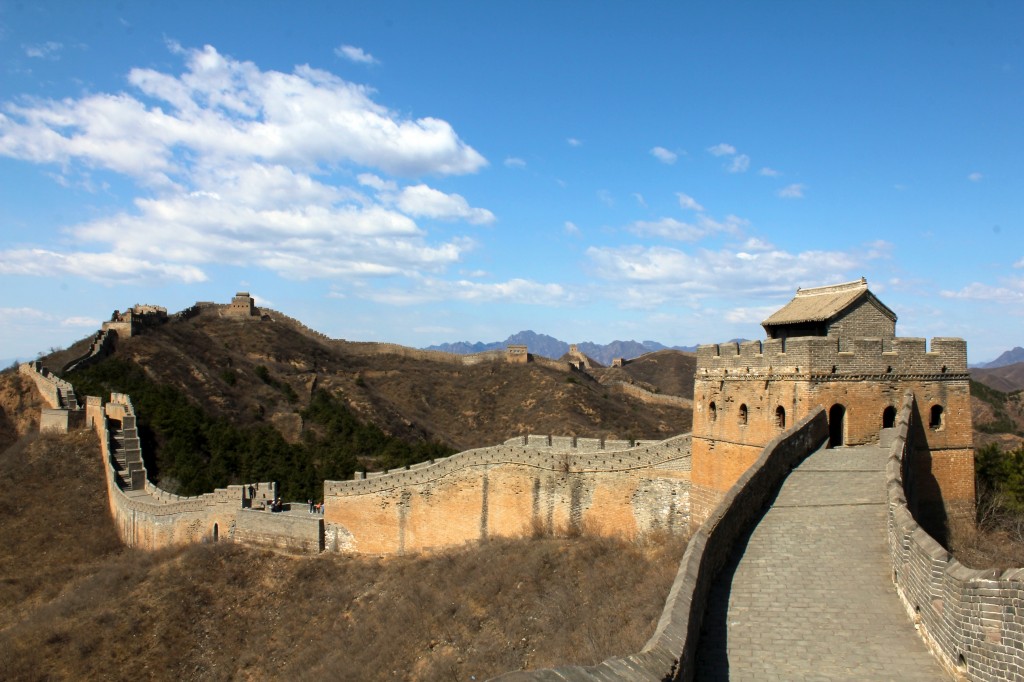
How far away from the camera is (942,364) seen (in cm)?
1469

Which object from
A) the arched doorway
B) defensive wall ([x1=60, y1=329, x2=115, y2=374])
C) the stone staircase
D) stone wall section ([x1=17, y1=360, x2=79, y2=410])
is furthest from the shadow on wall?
defensive wall ([x1=60, y1=329, x2=115, y2=374])

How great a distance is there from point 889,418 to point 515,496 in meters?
11.6

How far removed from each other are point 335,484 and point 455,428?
3185 cm

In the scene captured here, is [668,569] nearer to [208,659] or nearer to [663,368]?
[208,659]

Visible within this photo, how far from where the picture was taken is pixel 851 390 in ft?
45.7

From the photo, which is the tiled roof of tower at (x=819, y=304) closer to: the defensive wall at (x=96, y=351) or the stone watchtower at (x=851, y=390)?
the stone watchtower at (x=851, y=390)

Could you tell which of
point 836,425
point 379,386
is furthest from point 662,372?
point 836,425

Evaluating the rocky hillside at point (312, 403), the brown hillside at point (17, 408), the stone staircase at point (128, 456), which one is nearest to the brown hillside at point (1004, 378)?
the rocky hillside at point (312, 403)

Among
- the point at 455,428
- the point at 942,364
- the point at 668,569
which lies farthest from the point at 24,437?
the point at 942,364

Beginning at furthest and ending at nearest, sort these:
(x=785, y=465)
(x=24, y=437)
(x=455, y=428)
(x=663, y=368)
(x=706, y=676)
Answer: (x=663, y=368), (x=455, y=428), (x=24, y=437), (x=785, y=465), (x=706, y=676)

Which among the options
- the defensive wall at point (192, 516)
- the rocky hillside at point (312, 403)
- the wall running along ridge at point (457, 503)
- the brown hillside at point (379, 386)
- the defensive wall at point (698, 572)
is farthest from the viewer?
the brown hillside at point (379, 386)

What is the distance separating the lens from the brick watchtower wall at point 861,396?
13.9 m

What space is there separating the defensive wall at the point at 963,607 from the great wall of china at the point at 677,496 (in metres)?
0.02

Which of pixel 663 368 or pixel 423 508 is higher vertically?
pixel 663 368
